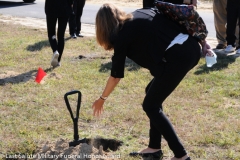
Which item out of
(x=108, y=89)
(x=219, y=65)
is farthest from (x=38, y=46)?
(x=108, y=89)

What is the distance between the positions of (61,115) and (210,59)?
2088 mm

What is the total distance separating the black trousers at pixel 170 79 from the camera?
11.8ft

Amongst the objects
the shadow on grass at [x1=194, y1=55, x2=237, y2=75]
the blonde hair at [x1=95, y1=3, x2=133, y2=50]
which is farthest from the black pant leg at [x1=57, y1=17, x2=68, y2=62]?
the blonde hair at [x1=95, y1=3, x2=133, y2=50]

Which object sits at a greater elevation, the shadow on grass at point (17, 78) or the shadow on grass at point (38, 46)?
the shadow on grass at point (17, 78)

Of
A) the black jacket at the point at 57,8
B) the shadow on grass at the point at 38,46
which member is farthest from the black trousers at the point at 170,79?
the shadow on grass at the point at 38,46

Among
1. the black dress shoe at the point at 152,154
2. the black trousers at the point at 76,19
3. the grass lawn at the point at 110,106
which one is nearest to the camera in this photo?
the black dress shoe at the point at 152,154

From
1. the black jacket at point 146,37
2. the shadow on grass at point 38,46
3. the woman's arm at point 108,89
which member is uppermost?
the black jacket at point 146,37

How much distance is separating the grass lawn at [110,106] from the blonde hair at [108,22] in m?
1.25

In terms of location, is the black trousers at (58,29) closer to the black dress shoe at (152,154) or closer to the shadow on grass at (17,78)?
the shadow on grass at (17,78)

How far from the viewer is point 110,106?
18.5 ft

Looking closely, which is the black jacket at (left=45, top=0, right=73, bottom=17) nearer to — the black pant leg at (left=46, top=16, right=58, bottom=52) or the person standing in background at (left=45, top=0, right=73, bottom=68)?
the person standing in background at (left=45, top=0, right=73, bottom=68)

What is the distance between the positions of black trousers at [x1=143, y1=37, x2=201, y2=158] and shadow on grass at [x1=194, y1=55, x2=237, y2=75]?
3400 mm

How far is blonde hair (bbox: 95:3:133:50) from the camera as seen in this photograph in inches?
141

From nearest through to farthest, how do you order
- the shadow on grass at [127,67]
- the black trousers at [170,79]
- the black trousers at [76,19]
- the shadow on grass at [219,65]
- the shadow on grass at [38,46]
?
the black trousers at [170,79] < the shadow on grass at [219,65] < the shadow on grass at [127,67] < the shadow on grass at [38,46] < the black trousers at [76,19]
